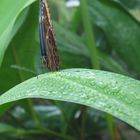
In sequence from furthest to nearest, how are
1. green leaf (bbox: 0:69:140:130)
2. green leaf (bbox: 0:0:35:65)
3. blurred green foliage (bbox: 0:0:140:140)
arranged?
blurred green foliage (bbox: 0:0:140:140)
green leaf (bbox: 0:0:35:65)
green leaf (bbox: 0:69:140:130)

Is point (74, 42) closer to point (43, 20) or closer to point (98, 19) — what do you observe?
point (98, 19)

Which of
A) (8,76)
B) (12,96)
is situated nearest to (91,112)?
(8,76)

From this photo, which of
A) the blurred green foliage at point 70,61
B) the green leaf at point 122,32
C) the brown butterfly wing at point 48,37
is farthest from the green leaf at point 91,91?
the green leaf at point 122,32

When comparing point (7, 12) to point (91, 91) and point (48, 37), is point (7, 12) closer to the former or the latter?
point (48, 37)

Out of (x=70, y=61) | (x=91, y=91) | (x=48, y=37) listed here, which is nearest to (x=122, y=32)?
(x=70, y=61)

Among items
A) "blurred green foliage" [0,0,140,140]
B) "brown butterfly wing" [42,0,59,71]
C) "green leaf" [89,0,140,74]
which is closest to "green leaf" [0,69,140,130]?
"brown butterfly wing" [42,0,59,71]

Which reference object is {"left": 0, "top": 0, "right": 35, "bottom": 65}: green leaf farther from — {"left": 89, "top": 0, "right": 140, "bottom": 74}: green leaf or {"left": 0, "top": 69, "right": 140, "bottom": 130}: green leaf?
{"left": 89, "top": 0, "right": 140, "bottom": 74}: green leaf

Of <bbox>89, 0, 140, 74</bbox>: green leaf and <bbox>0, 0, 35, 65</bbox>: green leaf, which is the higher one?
<bbox>0, 0, 35, 65</bbox>: green leaf

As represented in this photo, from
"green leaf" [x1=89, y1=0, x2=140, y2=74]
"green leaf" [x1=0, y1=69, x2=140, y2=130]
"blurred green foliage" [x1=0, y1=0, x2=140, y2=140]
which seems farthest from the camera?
"green leaf" [x1=89, y1=0, x2=140, y2=74]
